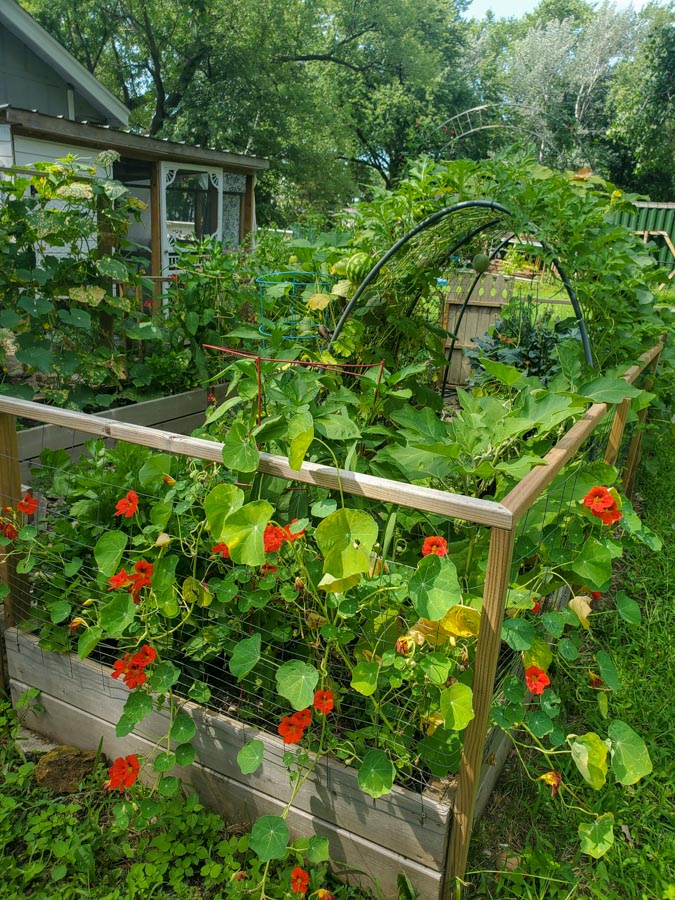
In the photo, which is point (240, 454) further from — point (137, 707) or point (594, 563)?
point (594, 563)

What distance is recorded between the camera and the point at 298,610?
145 centimetres

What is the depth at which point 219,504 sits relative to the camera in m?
1.33

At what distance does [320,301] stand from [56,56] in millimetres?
7679

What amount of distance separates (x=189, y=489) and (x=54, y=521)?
0.57 metres

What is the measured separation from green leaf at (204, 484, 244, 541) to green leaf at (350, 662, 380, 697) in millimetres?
370

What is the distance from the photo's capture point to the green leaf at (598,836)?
127 cm

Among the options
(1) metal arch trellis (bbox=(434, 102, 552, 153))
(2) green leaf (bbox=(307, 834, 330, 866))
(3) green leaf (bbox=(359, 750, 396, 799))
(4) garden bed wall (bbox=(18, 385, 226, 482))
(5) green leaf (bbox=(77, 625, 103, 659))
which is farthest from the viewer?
(1) metal arch trellis (bbox=(434, 102, 552, 153))

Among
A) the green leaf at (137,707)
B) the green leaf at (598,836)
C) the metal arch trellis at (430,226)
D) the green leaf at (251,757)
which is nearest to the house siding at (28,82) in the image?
the metal arch trellis at (430,226)

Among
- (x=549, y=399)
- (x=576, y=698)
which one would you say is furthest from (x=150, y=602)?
(x=576, y=698)

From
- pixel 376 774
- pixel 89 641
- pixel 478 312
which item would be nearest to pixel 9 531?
pixel 89 641

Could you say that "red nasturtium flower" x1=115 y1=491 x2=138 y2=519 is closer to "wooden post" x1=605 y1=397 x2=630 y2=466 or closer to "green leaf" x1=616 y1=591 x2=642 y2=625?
"green leaf" x1=616 y1=591 x2=642 y2=625

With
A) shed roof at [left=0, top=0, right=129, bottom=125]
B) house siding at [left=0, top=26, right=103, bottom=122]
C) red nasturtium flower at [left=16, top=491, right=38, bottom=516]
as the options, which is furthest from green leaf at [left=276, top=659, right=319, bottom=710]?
shed roof at [left=0, top=0, right=129, bottom=125]

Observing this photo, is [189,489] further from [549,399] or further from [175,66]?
[175,66]

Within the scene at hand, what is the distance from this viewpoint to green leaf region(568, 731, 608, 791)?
1273 mm
